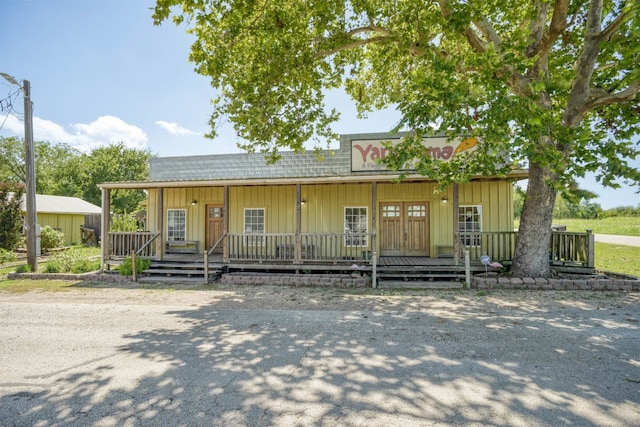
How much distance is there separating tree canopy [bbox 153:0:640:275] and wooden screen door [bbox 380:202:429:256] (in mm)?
2718

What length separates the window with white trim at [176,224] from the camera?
12758 mm

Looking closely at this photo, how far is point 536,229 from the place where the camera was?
843 centimetres

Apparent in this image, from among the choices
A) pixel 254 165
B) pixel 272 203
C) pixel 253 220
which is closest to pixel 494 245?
pixel 272 203

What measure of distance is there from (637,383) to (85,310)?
8494mm

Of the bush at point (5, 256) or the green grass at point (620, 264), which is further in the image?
the bush at point (5, 256)

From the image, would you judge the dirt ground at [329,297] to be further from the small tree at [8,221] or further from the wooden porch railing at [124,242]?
the small tree at [8,221]

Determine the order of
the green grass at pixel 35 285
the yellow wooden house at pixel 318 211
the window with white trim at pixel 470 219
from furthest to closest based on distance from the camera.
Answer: the window with white trim at pixel 470 219 < the yellow wooden house at pixel 318 211 < the green grass at pixel 35 285

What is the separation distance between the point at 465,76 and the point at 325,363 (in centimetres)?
742

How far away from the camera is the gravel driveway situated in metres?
2.90

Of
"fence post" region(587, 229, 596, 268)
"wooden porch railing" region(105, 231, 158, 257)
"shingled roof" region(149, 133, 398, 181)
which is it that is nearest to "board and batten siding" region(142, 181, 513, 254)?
"shingled roof" region(149, 133, 398, 181)

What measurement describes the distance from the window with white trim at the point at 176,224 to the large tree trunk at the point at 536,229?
11224 millimetres

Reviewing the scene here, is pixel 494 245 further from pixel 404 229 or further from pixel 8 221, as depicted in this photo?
pixel 8 221

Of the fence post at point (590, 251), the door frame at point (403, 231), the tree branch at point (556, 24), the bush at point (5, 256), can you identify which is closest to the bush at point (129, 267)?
the bush at point (5, 256)

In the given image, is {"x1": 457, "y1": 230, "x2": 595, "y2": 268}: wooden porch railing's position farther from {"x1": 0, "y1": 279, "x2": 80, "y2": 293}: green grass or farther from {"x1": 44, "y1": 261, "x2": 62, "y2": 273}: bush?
{"x1": 44, "y1": 261, "x2": 62, "y2": 273}: bush
